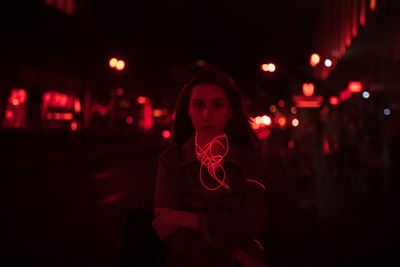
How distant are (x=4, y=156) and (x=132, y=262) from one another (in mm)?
20014

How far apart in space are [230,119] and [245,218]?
735mm

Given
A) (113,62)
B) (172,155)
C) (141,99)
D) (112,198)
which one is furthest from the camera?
(141,99)

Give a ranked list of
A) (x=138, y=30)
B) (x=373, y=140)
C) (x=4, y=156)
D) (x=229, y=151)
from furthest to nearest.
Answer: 1. (x=138, y=30)
2. (x=4, y=156)
3. (x=373, y=140)
4. (x=229, y=151)

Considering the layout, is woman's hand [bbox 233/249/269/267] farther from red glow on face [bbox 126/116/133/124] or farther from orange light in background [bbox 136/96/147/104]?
orange light in background [bbox 136/96/147/104]

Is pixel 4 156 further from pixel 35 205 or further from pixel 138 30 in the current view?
pixel 138 30

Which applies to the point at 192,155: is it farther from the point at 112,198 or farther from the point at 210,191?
the point at 112,198

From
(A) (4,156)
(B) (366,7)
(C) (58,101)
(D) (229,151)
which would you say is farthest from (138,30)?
(D) (229,151)

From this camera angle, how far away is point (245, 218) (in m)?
2.18

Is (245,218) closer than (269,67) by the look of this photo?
Yes

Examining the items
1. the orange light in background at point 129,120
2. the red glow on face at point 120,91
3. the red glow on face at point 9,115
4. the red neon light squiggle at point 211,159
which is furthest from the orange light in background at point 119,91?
the red neon light squiggle at point 211,159

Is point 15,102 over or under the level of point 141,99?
under

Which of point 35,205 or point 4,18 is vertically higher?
point 4,18

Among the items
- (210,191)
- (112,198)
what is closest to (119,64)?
(210,191)

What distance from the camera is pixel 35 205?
29.6 feet
